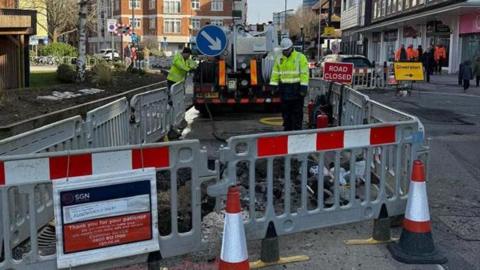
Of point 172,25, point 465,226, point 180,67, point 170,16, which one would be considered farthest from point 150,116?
point 170,16

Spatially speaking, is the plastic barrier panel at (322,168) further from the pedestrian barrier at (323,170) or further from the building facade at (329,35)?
the building facade at (329,35)

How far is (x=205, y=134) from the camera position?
40.5ft

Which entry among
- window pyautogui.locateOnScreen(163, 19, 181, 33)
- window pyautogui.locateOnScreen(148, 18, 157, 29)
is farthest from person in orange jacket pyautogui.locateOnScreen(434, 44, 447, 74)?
window pyautogui.locateOnScreen(148, 18, 157, 29)

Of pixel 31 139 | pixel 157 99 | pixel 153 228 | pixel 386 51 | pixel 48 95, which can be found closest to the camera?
pixel 153 228

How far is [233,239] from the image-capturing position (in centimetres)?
409

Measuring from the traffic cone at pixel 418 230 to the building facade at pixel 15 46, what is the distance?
17.4 meters

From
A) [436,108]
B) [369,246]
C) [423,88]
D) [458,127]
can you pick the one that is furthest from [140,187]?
[423,88]

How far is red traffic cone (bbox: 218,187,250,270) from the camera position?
160 inches

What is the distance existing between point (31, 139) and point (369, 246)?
3.12 metres

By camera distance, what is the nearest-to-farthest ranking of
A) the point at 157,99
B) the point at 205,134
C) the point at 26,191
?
the point at 26,191
the point at 157,99
the point at 205,134

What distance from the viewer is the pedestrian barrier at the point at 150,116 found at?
30.0 feet

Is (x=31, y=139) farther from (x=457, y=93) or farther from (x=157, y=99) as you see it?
(x=457, y=93)

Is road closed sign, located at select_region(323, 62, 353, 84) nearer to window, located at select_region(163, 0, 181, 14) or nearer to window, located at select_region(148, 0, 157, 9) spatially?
window, located at select_region(163, 0, 181, 14)

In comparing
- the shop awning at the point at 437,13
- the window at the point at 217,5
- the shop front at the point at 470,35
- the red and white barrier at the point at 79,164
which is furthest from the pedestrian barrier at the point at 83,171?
the window at the point at 217,5
